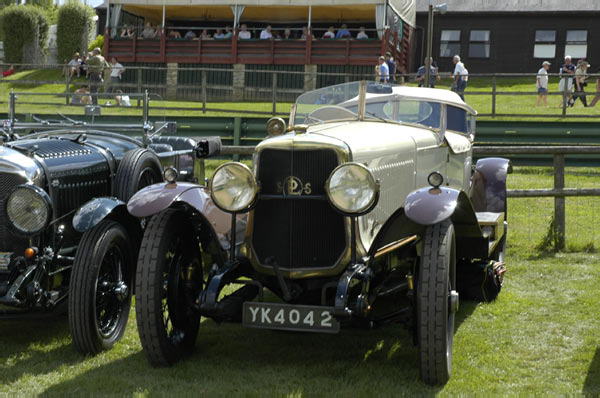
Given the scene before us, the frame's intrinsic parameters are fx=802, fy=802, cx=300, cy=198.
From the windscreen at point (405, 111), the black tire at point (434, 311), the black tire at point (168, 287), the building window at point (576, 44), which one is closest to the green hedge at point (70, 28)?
the building window at point (576, 44)

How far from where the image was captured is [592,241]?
8.27 m

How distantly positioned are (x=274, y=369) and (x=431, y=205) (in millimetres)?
1357

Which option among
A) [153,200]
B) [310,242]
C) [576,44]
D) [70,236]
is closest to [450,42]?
[576,44]

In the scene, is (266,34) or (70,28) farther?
(70,28)

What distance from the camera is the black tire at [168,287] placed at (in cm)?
468

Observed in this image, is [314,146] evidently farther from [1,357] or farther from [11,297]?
[1,357]

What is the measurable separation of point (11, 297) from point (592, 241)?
5877 millimetres

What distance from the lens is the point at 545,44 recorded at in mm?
31062

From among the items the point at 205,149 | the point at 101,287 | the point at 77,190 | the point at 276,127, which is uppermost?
the point at 276,127

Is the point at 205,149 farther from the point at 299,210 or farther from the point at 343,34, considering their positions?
the point at 343,34

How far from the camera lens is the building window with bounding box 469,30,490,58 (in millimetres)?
31250

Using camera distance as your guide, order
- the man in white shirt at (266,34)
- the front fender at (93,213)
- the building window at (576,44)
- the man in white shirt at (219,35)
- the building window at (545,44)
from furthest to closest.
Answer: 1. the building window at (545,44)
2. the building window at (576,44)
3. the man in white shirt at (219,35)
4. the man in white shirt at (266,34)
5. the front fender at (93,213)

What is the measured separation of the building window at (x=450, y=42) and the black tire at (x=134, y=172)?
26350mm

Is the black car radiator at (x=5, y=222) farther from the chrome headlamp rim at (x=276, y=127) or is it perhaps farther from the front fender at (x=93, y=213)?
the chrome headlamp rim at (x=276, y=127)
